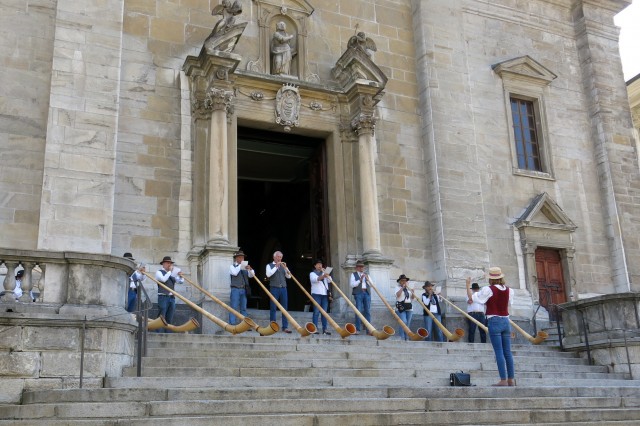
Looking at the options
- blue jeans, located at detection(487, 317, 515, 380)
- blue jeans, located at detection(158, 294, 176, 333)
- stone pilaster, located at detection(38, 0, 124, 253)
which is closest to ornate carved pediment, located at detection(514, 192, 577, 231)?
blue jeans, located at detection(487, 317, 515, 380)

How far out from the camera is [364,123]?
607 inches

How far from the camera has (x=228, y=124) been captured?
1445cm

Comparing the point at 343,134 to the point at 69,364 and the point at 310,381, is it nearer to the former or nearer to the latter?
the point at 310,381

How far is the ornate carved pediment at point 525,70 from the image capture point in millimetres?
18062

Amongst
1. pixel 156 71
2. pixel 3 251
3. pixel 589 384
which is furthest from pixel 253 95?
pixel 589 384

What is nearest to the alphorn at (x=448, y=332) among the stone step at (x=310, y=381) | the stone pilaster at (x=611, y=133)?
the stone step at (x=310, y=381)

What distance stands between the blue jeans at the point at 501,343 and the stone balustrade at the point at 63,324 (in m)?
4.59

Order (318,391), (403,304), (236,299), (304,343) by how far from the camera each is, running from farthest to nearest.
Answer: (403,304) < (236,299) < (304,343) < (318,391)

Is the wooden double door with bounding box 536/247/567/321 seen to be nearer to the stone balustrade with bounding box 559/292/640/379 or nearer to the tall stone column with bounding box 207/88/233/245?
the stone balustrade with bounding box 559/292/640/379

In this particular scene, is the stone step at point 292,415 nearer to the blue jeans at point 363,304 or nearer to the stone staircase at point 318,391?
the stone staircase at point 318,391

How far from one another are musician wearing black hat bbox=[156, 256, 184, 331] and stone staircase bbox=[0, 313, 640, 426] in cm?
140

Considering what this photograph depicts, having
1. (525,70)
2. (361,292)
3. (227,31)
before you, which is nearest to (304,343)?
(361,292)

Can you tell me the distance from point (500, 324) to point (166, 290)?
551cm

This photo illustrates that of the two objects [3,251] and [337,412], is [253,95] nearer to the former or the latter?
[3,251]
